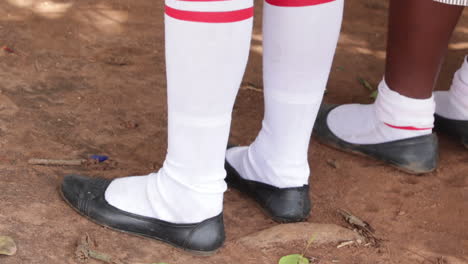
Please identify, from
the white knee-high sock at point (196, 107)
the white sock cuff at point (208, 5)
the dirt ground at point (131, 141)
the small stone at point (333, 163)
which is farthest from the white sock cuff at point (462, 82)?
the white sock cuff at point (208, 5)

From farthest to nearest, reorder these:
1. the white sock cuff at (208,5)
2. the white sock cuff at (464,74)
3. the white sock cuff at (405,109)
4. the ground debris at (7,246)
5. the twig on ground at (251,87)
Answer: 1. the twig on ground at (251,87)
2. the white sock cuff at (464,74)
3. the white sock cuff at (405,109)
4. the ground debris at (7,246)
5. the white sock cuff at (208,5)

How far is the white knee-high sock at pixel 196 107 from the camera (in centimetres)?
138

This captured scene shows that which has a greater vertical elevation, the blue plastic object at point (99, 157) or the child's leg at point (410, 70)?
the child's leg at point (410, 70)

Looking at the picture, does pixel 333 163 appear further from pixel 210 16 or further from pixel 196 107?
pixel 210 16

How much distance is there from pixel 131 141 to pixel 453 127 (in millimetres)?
1045

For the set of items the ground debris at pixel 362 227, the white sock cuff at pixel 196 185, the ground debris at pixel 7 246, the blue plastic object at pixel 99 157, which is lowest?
the ground debris at pixel 362 227

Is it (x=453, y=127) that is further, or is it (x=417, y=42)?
(x=453, y=127)

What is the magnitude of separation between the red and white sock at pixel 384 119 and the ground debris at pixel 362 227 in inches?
14.3

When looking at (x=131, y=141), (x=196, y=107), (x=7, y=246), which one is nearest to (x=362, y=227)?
(x=196, y=107)

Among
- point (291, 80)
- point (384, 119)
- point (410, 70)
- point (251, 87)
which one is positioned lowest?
point (251, 87)

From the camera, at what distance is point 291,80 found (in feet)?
5.49

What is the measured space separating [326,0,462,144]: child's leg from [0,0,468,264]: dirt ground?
0.45 ft

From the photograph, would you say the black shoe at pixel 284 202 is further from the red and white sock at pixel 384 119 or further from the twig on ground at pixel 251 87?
the twig on ground at pixel 251 87

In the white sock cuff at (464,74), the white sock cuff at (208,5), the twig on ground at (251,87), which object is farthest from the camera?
the twig on ground at (251,87)
